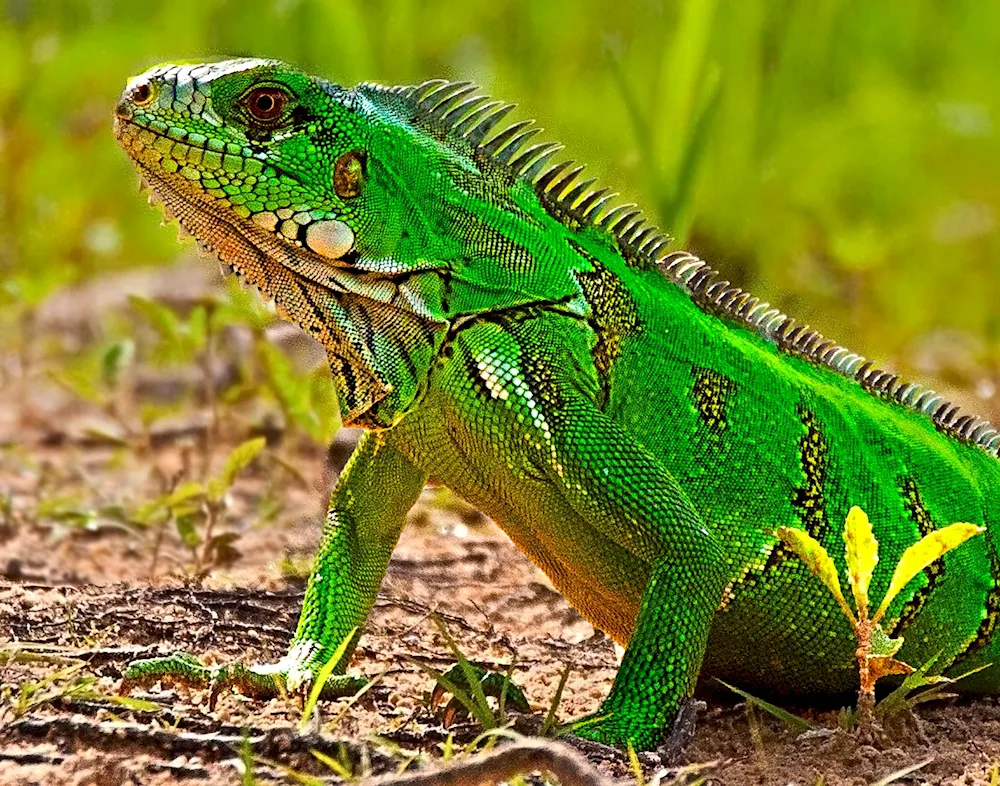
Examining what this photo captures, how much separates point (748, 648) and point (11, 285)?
4433 mm

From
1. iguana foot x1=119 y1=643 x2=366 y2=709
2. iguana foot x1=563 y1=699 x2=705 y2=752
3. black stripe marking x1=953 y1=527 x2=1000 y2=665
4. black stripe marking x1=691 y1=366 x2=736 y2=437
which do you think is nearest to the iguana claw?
iguana foot x1=119 y1=643 x2=366 y2=709

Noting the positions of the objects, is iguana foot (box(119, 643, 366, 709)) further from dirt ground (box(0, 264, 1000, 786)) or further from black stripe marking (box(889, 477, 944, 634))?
black stripe marking (box(889, 477, 944, 634))

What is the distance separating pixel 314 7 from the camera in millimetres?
8820

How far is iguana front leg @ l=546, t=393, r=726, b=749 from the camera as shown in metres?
3.87

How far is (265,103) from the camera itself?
406 centimetres

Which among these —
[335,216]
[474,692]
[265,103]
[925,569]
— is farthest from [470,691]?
[265,103]

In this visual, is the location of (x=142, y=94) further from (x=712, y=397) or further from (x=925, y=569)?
(x=925, y=569)

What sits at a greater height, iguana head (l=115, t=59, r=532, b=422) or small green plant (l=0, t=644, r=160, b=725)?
iguana head (l=115, t=59, r=532, b=422)

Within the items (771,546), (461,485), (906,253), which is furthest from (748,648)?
(906,253)

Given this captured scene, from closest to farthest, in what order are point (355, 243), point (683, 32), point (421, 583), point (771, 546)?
point (355, 243)
point (771, 546)
point (421, 583)
point (683, 32)

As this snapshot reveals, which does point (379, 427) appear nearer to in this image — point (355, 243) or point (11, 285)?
point (355, 243)

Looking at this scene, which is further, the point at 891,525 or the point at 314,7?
the point at 314,7

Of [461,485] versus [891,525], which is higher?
[891,525]

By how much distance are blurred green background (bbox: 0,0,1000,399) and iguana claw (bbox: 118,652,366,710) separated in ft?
11.9
